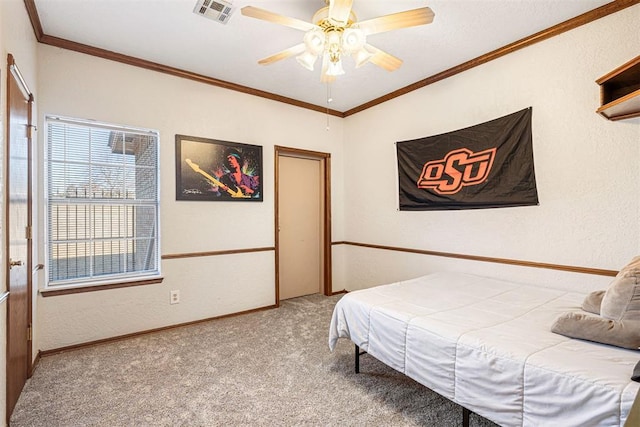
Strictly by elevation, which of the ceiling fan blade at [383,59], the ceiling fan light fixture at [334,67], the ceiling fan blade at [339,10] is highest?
the ceiling fan blade at [339,10]

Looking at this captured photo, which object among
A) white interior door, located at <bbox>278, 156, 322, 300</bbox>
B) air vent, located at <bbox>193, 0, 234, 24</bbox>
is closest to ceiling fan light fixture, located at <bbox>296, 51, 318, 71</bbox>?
air vent, located at <bbox>193, 0, 234, 24</bbox>

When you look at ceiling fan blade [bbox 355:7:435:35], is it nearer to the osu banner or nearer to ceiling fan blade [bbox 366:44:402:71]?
ceiling fan blade [bbox 366:44:402:71]

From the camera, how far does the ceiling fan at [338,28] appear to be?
1.80 meters

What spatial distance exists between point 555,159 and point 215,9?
2.87 metres

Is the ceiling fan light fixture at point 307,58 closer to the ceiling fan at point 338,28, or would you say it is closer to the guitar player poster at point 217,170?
the ceiling fan at point 338,28

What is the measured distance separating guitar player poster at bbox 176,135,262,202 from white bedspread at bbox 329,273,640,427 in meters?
1.92

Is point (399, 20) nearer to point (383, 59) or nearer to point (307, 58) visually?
point (383, 59)

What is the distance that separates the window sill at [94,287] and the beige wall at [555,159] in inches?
111

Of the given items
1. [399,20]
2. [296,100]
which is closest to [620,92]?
[399,20]

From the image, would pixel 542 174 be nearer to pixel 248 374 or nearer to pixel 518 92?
pixel 518 92

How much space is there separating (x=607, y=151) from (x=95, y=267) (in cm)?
431

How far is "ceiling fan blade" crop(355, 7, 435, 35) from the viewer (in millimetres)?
1763

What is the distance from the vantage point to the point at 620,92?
1.90 metres

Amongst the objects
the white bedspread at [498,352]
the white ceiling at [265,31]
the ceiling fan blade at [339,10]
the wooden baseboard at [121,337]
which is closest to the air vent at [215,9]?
the white ceiling at [265,31]
